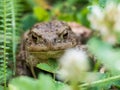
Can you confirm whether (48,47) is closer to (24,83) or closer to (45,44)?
(45,44)

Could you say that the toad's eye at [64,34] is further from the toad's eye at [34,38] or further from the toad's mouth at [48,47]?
the toad's eye at [34,38]

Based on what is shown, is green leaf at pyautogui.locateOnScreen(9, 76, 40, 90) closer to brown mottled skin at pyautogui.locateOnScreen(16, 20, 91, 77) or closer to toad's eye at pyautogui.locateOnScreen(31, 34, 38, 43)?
brown mottled skin at pyautogui.locateOnScreen(16, 20, 91, 77)

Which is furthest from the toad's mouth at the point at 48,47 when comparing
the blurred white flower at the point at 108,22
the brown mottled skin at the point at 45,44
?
the blurred white flower at the point at 108,22

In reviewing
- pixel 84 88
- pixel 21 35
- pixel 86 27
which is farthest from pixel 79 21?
pixel 84 88

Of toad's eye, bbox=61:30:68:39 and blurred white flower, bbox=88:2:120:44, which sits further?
toad's eye, bbox=61:30:68:39

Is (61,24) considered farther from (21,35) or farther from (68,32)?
(21,35)

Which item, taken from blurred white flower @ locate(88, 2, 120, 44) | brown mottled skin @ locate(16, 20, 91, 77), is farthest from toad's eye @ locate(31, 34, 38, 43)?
blurred white flower @ locate(88, 2, 120, 44)

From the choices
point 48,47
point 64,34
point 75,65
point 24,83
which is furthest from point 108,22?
point 64,34

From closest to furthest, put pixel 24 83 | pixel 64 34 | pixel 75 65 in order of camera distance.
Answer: pixel 75 65, pixel 24 83, pixel 64 34
